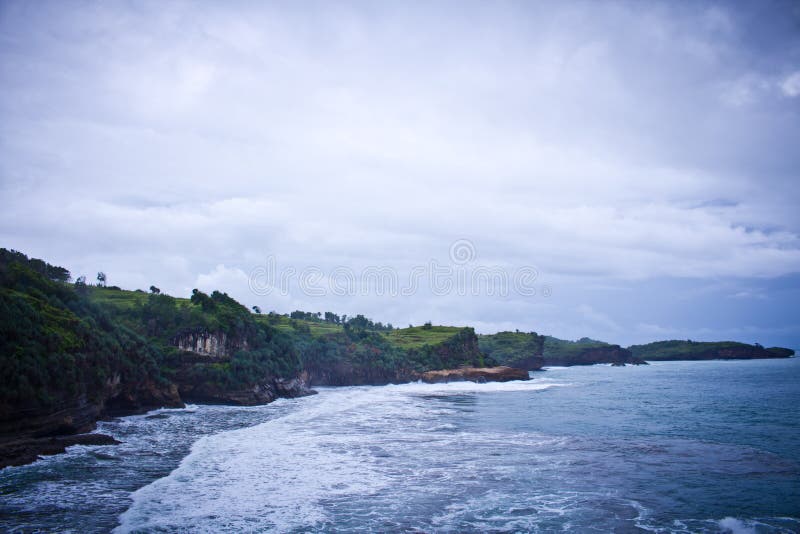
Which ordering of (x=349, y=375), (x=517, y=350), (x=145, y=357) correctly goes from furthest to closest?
(x=517, y=350)
(x=349, y=375)
(x=145, y=357)

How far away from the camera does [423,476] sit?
23.4 m

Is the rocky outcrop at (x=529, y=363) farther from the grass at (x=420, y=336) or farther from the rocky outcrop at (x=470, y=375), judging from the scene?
the rocky outcrop at (x=470, y=375)

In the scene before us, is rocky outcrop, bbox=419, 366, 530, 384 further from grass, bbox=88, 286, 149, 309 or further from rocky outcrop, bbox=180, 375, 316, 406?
grass, bbox=88, 286, 149, 309

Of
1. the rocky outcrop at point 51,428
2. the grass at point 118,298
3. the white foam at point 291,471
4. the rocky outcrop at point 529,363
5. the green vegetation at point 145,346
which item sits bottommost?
the rocky outcrop at point 529,363

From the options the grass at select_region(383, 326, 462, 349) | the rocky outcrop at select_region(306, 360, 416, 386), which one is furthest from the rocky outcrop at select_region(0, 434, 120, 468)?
the grass at select_region(383, 326, 462, 349)

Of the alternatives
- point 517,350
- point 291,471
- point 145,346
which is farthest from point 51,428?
point 517,350

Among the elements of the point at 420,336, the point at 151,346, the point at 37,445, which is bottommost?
the point at 37,445

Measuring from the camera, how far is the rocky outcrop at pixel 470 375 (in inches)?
3858

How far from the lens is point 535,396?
63.8 meters

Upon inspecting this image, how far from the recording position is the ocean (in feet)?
57.0

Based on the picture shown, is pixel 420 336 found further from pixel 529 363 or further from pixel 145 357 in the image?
pixel 145 357

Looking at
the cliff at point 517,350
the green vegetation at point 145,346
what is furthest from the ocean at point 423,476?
the cliff at point 517,350

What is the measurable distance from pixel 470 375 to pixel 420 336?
2856 cm

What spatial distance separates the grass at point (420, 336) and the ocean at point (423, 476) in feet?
229
